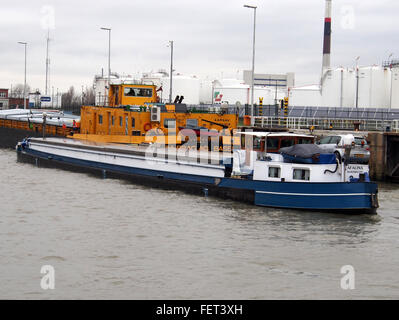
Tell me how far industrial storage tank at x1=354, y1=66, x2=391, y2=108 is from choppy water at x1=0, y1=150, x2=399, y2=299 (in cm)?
5229

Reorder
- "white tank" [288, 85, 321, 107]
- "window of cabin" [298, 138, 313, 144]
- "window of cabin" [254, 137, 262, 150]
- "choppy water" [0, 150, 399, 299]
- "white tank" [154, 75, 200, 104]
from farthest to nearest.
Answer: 1. "white tank" [154, 75, 200, 104]
2. "white tank" [288, 85, 321, 107]
3. "window of cabin" [298, 138, 313, 144]
4. "window of cabin" [254, 137, 262, 150]
5. "choppy water" [0, 150, 399, 299]

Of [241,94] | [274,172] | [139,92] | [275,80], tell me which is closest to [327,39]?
[241,94]

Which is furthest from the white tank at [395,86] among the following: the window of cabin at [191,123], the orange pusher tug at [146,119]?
the window of cabin at [191,123]

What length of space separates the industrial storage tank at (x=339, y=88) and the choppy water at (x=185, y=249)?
53.9m

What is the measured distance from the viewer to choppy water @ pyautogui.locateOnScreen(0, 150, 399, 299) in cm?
1516

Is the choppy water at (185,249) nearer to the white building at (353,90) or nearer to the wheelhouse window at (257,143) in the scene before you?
the wheelhouse window at (257,143)

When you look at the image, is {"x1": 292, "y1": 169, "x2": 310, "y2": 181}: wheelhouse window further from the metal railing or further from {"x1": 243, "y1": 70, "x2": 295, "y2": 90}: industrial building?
{"x1": 243, "y1": 70, "x2": 295, "y2": 90}: industrial building

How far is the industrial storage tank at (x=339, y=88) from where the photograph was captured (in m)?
80.3

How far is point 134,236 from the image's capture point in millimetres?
20266

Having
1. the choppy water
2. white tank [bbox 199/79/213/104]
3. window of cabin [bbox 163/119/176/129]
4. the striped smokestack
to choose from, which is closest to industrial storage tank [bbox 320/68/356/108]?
the striped smokestack

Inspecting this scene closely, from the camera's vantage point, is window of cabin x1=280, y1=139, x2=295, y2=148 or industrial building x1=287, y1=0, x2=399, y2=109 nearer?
window of cabin x1=280, y1=139, x2=295, y2=148

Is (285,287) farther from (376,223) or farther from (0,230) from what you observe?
(0,230)

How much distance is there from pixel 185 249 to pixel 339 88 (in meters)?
66.4
